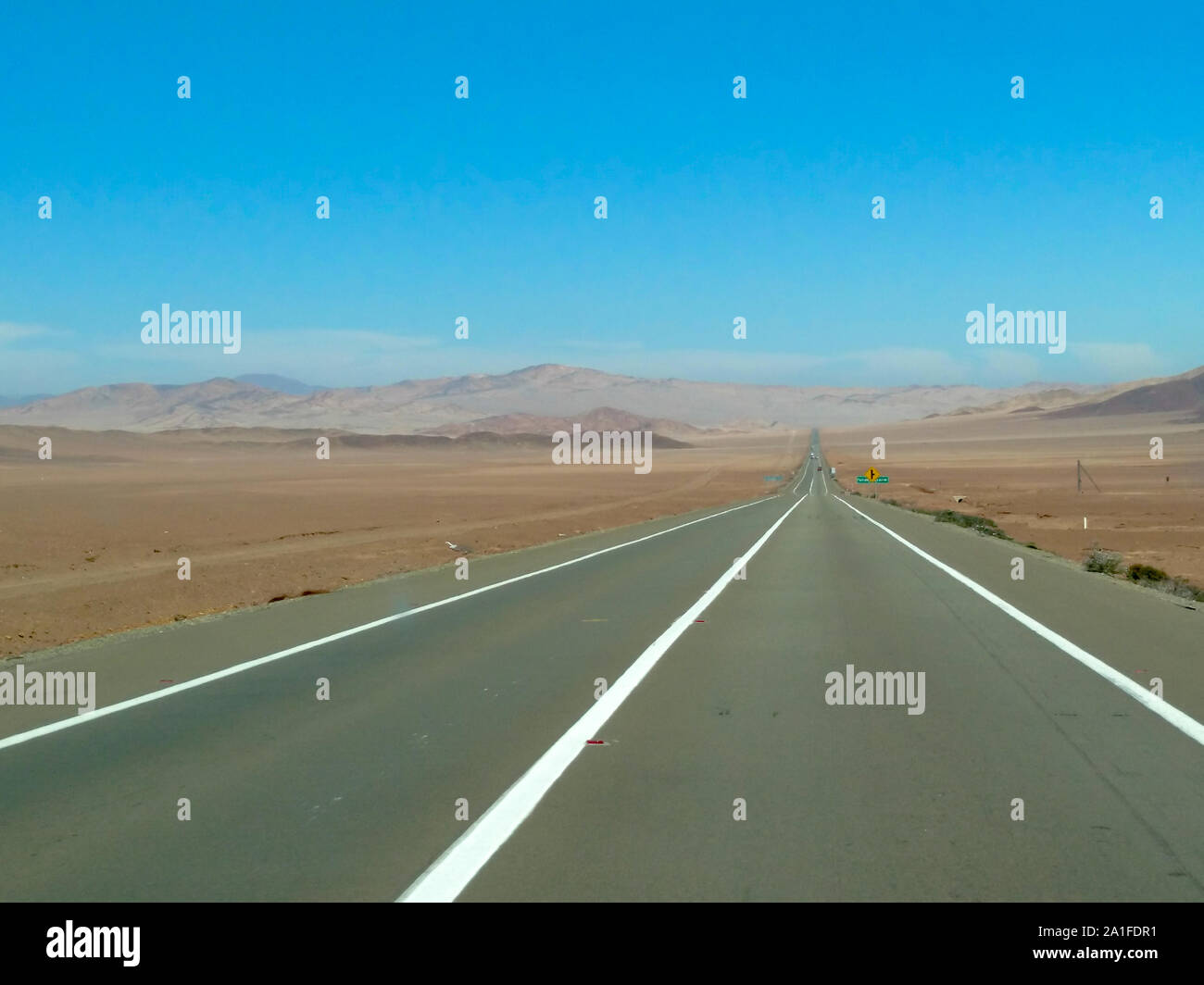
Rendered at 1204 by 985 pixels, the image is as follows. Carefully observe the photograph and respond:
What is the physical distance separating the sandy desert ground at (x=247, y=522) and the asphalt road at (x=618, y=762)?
631 cm

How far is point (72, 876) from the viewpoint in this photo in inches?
224

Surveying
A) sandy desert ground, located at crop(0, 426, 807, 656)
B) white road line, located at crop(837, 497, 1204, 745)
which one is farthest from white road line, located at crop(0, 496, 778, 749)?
A: white road line, located at crop(837, 497, 1204, 745)

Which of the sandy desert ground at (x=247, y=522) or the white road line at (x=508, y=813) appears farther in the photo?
the sandy desert ground at (x=247, y=522)

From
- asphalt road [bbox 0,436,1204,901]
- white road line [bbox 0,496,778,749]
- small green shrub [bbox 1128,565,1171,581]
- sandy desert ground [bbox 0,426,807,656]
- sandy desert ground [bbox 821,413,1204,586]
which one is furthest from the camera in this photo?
sandy desert ground [bbox 821,413,1204,586]

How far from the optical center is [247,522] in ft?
144

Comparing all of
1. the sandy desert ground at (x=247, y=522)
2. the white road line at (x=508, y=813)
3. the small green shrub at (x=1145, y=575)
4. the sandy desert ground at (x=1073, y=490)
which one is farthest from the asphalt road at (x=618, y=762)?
the sandy desert ground at (x=1073, y=490)

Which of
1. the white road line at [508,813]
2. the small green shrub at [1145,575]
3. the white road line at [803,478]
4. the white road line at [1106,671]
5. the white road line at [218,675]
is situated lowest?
Answer: the small green shrub at [1145,575]

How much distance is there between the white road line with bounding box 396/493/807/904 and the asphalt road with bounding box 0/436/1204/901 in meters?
0.02

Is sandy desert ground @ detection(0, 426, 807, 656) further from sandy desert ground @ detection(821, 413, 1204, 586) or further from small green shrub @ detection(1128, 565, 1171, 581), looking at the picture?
small green shrub @ detection(1128, 565, 1171, 581)

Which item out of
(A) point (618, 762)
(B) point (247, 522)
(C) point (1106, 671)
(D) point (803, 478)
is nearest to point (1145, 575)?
(C) point (1106, 671)

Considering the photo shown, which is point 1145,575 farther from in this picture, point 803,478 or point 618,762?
point 803,478

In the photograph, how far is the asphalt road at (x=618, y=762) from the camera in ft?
18.6

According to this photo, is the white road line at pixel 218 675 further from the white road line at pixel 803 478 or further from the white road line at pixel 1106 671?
the white road line at pixel 803 478

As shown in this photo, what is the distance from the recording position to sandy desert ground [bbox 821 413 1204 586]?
1426 inches
